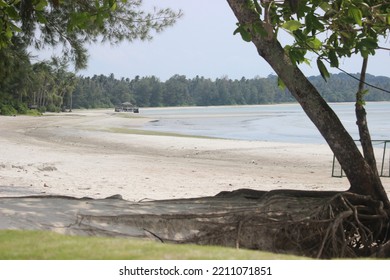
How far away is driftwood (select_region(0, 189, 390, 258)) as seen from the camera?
233 inches

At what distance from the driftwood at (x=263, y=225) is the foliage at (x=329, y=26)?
1.67 metres

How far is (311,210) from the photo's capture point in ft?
21.1

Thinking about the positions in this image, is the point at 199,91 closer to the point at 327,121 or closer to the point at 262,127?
the point at 262,127

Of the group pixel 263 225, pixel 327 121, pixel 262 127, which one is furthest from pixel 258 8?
pixel 262 127

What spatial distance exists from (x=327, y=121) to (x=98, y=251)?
3.62 metres

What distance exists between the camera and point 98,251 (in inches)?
157

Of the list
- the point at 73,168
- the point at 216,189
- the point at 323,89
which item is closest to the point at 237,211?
the point at 216,189

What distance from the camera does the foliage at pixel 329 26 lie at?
529 cm

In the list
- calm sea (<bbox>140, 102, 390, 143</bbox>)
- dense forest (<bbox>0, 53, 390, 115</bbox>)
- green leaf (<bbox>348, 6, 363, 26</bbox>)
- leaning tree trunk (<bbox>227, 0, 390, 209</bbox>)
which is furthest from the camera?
dense forest (<bbox>0, 53, 390, 115</bbox>)

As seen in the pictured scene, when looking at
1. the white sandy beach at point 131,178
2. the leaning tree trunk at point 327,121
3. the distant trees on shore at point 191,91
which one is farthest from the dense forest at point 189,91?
the leaning tree trunk at point 327,121

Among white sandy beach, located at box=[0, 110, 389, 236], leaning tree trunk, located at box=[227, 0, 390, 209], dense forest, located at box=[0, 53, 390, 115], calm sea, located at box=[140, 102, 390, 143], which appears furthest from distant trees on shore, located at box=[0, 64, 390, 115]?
leaning tree trunk, located at box=[227, 0, 390, 209]

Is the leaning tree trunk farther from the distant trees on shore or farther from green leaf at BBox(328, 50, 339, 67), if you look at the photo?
the distant trees on shore

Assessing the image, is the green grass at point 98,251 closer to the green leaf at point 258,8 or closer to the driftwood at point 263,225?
the driftwood at point 263,225

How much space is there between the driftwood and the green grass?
1.26 m
